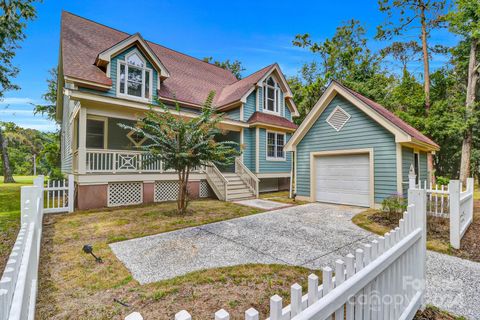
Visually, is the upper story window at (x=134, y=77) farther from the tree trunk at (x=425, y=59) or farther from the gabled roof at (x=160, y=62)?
the tree trunk at (x=425, y=59)

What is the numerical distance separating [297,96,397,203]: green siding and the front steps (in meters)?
2.47

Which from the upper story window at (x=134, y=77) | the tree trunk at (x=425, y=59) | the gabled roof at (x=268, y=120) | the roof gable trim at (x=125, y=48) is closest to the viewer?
the roof gable trim at (x=125, y=48)

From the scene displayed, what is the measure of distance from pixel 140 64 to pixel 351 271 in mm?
12002

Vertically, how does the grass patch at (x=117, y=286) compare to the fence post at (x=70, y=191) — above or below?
below

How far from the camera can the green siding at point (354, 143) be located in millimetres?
8422

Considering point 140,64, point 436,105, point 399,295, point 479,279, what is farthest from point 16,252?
point 436,105

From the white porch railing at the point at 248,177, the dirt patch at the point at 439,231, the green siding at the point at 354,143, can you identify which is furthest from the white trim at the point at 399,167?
A: the white porch railing at the point at 248,177

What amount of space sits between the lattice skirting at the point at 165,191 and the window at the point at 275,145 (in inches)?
235

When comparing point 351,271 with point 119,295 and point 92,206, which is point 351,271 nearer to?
point 119,295

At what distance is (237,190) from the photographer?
11172mm

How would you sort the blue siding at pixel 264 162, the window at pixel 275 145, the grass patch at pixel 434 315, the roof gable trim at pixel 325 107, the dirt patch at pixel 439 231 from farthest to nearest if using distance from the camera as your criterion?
the window at pixel 275 145
the blue siding at pixel 264 162
the roof gable trim at pixel 325 107
the dirt patch at pixel 439 231
the grass patch at pixel 434 315

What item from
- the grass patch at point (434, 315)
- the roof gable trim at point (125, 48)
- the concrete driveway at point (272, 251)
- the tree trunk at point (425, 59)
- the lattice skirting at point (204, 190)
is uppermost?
the tree trunk at point (425, 59)

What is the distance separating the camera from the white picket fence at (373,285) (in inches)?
48.3

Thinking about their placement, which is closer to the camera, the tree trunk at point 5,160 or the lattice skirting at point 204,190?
the lattice skirting at point 204,190
